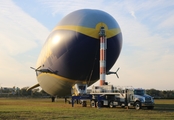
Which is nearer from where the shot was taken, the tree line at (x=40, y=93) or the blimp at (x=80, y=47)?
the blimp at (x=80, y=47)

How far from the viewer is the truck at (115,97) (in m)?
29.3

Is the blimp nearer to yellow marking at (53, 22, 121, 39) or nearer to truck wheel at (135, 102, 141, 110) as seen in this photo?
yellow marking at (53, 22, 121, 39)

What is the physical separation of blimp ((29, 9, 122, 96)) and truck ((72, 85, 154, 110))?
2421 millimetres

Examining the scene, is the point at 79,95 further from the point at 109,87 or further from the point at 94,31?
the point at 94,31

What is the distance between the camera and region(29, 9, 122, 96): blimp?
3175 centimetres

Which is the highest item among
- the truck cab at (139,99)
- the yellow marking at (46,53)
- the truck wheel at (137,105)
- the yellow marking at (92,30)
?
the yellow marking at (92,30)

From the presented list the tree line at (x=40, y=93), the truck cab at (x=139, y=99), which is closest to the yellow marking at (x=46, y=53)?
the truck cab at (x=139, y=99)

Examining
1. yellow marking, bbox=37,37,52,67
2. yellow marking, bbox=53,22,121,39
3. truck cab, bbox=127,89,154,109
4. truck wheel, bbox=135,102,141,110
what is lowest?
truck wheel, bbox=135,102,141,110

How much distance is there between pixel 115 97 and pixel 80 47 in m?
7.26

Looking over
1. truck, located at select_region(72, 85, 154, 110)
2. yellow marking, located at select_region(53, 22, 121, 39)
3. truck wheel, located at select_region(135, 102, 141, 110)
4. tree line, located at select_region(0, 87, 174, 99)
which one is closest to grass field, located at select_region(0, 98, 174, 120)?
truck wheel, located at select_region(135, 102, 141, 110)

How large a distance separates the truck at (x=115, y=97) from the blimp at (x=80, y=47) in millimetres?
2421

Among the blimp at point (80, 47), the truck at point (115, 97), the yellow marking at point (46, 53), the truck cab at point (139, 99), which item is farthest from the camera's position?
the yellow marking at point (46, 53)

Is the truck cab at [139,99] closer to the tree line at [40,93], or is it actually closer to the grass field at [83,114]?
the grass field at [83,114]

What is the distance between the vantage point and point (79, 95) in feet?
112
